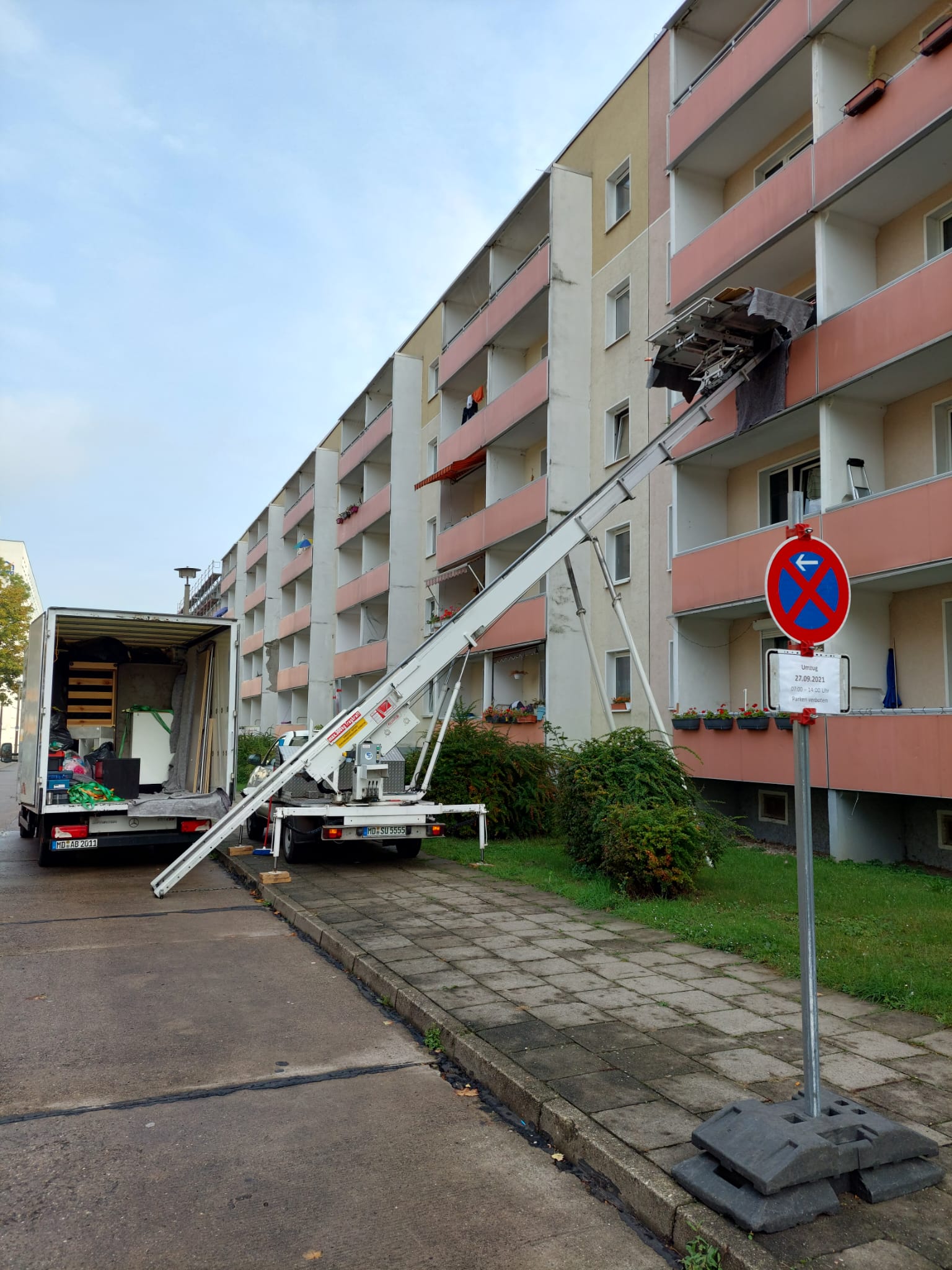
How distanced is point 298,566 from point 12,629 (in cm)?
2233

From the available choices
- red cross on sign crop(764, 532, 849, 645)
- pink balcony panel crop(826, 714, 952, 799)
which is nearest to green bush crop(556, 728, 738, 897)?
pink balcony panel crop(826, 714, 952, 799)

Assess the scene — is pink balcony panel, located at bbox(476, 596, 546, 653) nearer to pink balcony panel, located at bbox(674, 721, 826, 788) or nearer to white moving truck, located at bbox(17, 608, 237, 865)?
pink balcony panel, located at bbox(674, 721, 826, 788)

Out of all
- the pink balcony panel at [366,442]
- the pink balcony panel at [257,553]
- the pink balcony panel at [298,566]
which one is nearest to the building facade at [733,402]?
the pink balcony panel at [366,442]

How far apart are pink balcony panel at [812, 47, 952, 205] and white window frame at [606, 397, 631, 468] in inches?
281

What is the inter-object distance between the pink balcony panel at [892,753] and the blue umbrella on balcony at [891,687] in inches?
34.3

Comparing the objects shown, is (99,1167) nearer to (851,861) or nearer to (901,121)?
(851,861)

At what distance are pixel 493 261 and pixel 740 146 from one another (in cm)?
973

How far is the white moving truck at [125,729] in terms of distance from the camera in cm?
1184

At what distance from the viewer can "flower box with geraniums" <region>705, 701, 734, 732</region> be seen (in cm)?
1505

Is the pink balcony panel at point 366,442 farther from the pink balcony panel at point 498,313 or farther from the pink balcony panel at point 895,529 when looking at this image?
the pink balcony panel at point 895,529

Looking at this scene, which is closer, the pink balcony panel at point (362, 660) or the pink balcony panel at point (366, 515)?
the pink balcony panel at point (362, 660)

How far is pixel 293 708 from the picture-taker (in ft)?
162

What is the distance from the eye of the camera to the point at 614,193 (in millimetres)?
21656

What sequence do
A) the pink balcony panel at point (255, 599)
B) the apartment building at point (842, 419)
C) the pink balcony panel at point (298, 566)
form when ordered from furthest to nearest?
the pink balcony panel at point (255, 599), the pink balcony panel at point (298, 566), the apartment building at point (842, 419)
